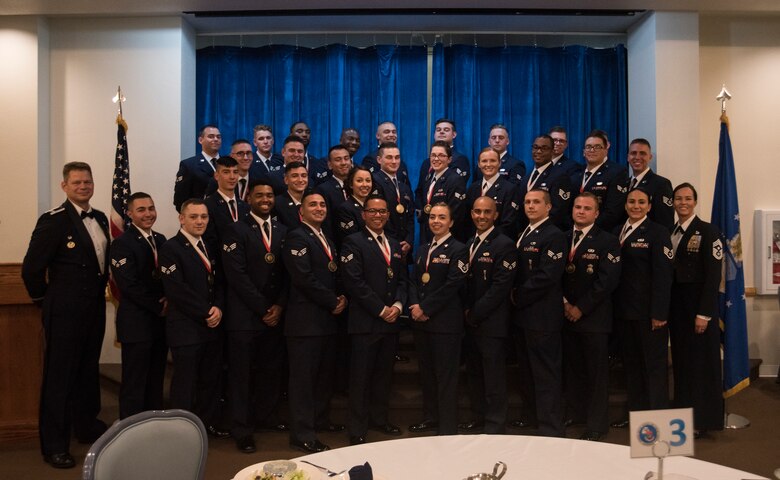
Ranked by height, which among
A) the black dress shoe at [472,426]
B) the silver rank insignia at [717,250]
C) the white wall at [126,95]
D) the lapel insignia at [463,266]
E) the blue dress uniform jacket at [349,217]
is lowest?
the black dress shoe at [472,426]

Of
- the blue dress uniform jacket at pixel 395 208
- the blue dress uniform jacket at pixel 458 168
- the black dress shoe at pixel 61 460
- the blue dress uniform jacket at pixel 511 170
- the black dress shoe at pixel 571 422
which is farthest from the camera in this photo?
the blue dress uniform jacket at pixel 511 170

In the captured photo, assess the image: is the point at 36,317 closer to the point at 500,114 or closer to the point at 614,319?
the point at 614,319

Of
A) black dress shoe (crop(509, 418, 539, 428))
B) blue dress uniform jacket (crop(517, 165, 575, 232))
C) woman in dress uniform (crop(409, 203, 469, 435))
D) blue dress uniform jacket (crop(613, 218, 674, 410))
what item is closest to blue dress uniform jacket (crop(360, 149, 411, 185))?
blue dress uniform jacket (crop(517, 165, 575, 232))

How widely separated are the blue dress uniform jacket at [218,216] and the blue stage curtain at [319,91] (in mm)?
2141

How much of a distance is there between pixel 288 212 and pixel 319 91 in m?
2.35

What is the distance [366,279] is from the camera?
14.9ft

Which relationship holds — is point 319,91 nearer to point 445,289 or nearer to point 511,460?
point 445,289

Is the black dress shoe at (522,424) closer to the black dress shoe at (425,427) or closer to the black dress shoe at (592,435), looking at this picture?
the black dress shoe at (592,435)

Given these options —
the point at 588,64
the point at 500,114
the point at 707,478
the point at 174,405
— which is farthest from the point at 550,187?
the point at 707,478

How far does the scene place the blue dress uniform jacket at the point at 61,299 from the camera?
423cm

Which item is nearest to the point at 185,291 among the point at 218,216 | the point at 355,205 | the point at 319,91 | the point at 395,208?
the point at 218,216

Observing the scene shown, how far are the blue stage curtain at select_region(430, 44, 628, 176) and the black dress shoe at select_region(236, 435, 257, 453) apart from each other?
370 cm

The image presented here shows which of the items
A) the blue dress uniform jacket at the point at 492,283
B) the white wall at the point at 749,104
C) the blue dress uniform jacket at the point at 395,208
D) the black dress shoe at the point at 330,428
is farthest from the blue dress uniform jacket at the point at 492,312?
the white wall at the point at 749,104

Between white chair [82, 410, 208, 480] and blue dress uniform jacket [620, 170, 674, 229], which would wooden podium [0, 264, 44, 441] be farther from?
blue dress uniform jacket [620, 170, 674, 229]
